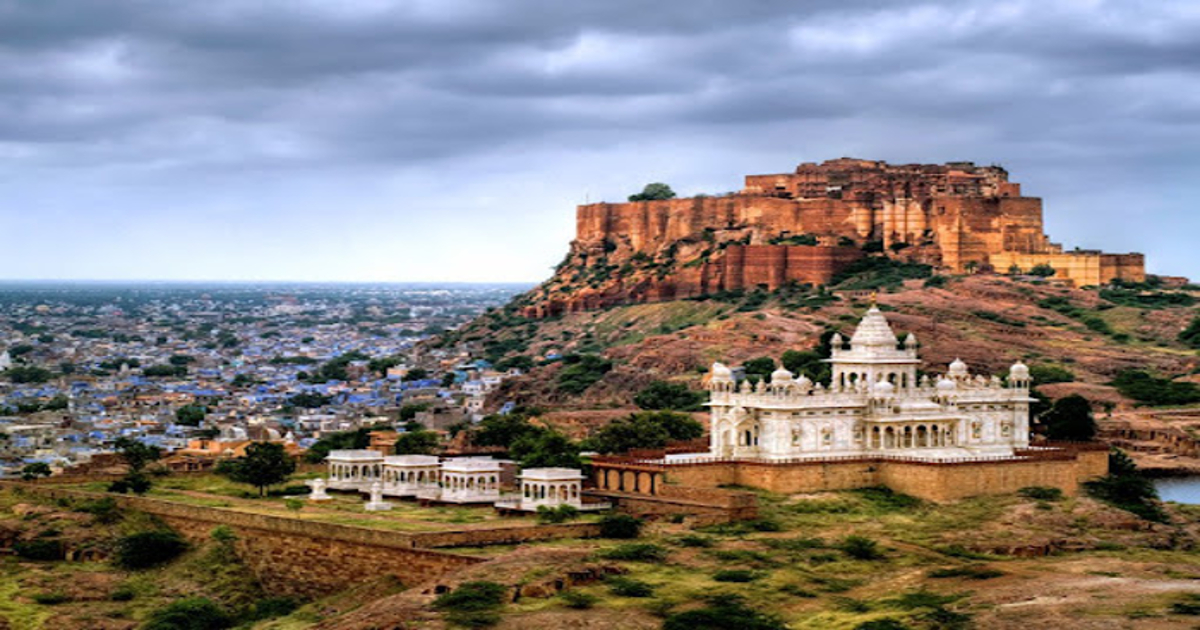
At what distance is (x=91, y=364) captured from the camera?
185 meters

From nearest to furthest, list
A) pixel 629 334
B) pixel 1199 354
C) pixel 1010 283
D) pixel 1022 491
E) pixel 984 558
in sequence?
pixel 984 558 < pixel 1022 491 < pixel 1199 354 < pixel 1010 283 < pixel 629 334

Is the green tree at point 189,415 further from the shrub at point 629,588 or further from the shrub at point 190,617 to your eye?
the shrub at point 629,588

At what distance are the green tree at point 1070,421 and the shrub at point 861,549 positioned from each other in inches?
861

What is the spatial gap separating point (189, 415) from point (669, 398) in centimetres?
3155

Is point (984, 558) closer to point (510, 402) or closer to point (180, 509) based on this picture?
point (180, 509)

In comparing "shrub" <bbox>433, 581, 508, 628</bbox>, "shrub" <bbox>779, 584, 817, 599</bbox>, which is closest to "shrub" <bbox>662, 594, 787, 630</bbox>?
"shrub" <bbox>779, 584, 817, 599</bbox>

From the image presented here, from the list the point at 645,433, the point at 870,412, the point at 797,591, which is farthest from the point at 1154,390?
the point at 797,591

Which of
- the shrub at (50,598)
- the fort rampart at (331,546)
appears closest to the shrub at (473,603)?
the fort rampart at (331,546)

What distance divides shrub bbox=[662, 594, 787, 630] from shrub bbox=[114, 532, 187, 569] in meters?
20.5

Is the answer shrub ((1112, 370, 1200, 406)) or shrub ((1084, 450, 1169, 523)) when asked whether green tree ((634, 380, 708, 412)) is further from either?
shrub ((1084, 450, 1169, 523))

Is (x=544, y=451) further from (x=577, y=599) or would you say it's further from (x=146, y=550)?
(x=577, y=599)

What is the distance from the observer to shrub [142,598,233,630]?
56.2 metres

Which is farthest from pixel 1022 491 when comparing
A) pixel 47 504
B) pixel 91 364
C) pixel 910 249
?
pixel 91 364

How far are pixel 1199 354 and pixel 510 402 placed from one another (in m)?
36.8
